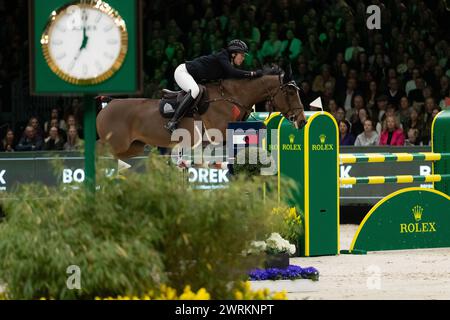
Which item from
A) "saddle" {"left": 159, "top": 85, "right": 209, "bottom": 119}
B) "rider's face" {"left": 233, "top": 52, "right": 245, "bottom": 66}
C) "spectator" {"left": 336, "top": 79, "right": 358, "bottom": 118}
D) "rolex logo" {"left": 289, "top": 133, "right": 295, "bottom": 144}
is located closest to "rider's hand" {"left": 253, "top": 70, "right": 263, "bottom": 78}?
"rider's face" {"left": 233, "top": 52, "right": 245, "bottom": 66}

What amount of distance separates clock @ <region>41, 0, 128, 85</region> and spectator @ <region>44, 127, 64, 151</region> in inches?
488

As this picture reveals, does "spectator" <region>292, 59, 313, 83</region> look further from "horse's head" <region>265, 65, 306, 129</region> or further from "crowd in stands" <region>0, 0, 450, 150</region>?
"horse's head" <region>265, 65, 306, 129</region>

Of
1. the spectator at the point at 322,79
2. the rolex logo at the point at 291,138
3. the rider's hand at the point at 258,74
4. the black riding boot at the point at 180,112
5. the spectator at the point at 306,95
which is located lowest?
the rolex logo at the point at 291,138

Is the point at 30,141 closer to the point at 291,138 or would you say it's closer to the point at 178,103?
the point at 178,103

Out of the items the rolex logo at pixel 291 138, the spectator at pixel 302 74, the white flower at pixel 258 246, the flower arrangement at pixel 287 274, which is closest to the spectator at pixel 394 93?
the spectator at pixel 302 74

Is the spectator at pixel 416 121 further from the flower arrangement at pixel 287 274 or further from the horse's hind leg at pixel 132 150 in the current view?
the flower arrangement at pixel 287 274

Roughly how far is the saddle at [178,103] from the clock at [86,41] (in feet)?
28.3

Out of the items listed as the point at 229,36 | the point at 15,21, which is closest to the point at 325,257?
the point at 229,36

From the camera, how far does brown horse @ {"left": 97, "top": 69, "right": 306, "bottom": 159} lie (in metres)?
14.3

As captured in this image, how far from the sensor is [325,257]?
11.8m

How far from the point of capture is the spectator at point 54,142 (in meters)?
18.0

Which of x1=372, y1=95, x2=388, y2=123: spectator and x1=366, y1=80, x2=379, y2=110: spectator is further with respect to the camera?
x1=366, y1=80, x2=379, y2=110: spectator
